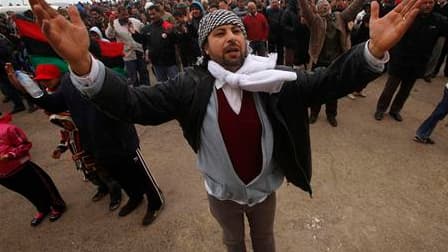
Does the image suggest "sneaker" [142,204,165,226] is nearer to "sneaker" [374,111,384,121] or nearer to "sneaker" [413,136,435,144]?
"sneaker" [413,136,435,144]

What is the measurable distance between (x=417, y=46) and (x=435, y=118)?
1091mm

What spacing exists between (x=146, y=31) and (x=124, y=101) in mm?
4624

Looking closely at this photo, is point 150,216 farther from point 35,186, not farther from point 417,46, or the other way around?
point 417,46

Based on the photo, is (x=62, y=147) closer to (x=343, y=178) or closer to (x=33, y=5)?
(x=33, y=5)

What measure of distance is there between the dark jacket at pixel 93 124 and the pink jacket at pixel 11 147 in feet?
1.47

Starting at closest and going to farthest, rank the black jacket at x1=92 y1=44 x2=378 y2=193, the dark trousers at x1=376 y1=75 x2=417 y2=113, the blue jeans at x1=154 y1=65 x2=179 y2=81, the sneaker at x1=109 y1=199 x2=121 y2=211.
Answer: the black jacket at x1=92 y1=44 x2=378 y2=193 < the sneaker at x1=109 y1=199 x2=121 y2=211 < the dark trousers at x1=376 y1=75 x2=417 y2=113 < the blue jeans at x1=154 y1=65 x2=179 y2=81

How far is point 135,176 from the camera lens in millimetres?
2857

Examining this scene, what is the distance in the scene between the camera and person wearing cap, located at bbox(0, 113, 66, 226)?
2562mm

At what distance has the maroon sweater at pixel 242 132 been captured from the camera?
1.42m

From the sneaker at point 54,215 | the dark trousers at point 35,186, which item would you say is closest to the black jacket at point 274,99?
the dark trousers at point 35,186

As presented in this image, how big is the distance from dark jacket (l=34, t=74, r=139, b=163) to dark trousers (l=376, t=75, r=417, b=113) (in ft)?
13.3

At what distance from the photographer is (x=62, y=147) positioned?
2857 mm

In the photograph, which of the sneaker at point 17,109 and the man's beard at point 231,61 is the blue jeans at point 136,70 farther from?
the man's beard at point 231,61

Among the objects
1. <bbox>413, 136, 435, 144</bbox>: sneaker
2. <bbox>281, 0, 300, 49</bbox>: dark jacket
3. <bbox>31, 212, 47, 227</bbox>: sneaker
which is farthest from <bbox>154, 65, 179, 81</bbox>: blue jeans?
<bbox>413, 136, 435, 144</bbox>: sneaker
